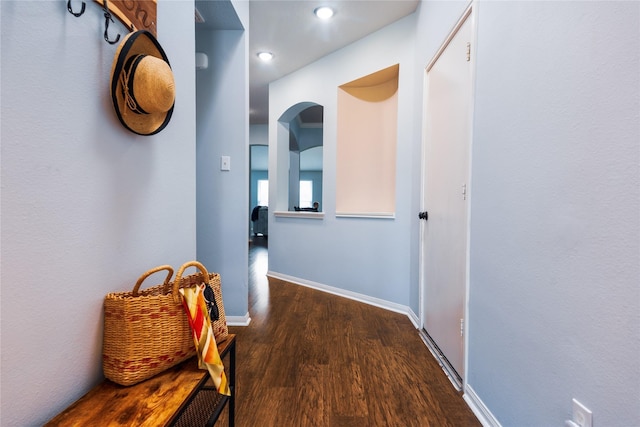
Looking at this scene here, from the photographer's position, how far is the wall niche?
3.11 m

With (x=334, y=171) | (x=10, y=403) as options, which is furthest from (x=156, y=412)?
(x=334, y=171)

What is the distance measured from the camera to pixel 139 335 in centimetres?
81

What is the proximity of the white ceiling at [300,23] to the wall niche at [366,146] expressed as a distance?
1.56 feet

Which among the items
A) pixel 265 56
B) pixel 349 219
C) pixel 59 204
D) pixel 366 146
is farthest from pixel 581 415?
pixel 265 56

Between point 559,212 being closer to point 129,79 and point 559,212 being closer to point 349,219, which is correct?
point 129,79

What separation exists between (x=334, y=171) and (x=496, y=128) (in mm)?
2156

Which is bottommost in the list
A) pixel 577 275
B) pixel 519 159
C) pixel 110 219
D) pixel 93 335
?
pixel 93 335

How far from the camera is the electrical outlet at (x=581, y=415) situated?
77 centimetres

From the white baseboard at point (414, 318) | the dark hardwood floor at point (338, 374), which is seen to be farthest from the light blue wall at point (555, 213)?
the white baseboard at point (414, 318)

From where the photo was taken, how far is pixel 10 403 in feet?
2.03

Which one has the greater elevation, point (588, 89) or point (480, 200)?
point (588, 89)

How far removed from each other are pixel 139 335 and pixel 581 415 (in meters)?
1.20

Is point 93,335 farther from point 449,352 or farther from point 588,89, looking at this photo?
point 449,352

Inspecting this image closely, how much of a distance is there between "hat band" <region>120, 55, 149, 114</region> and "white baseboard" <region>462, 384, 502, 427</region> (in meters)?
A: 1.75
